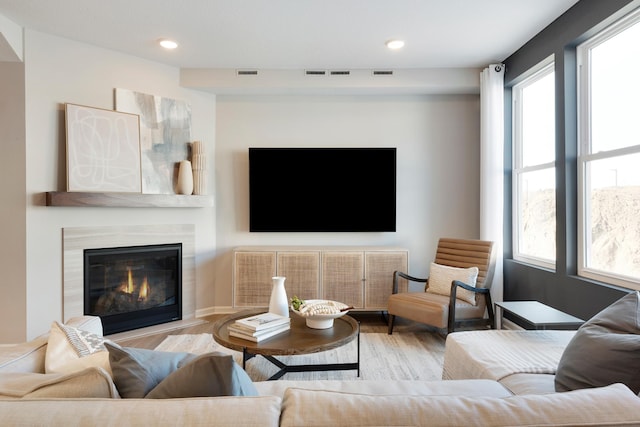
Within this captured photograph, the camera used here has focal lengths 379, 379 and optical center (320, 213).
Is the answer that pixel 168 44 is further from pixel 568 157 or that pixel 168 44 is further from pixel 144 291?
pixel 568 157

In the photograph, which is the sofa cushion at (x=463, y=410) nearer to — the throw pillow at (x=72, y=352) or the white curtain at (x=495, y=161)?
the throw pillow at (x=72, y=352)

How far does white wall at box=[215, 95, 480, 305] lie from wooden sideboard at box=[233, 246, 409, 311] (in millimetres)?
411

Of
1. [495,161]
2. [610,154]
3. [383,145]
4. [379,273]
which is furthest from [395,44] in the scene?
[379,273]

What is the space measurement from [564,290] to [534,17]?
7.09 feet

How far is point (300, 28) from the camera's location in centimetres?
314

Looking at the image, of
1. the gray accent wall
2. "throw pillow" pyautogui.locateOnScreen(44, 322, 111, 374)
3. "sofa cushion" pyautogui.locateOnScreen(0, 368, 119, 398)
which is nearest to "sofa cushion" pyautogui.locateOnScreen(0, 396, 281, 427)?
"sofa cushion" pyautogui.locateOnScreen(0, 368, 119, 398)

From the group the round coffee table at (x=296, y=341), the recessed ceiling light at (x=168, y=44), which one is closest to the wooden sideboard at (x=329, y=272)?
the round coffee table at (x=296, y=341)

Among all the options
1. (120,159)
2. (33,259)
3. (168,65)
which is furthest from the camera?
(168,65)

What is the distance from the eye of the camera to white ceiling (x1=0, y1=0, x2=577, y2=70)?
2.79 meters

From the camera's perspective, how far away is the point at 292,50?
3.58m

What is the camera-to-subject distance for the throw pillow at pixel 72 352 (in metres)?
1.21

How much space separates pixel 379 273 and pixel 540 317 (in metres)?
1.79

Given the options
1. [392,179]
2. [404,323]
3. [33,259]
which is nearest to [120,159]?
[33,259]

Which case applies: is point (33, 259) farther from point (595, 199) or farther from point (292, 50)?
point (595, 199)
